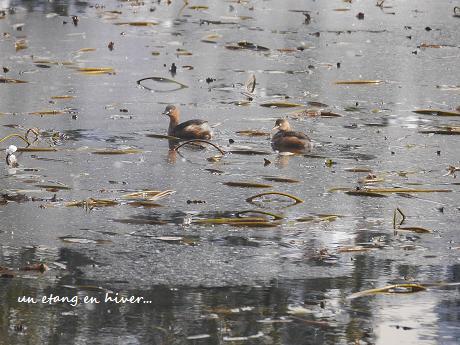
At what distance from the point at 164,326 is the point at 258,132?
222 inches

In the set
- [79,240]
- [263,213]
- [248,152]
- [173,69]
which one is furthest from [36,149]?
[173,69]

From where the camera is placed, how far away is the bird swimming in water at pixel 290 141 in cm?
1119

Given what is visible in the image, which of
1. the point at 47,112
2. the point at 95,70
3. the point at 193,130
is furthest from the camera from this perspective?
the point at 95,70

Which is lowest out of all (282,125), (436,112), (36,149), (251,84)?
(36,149)

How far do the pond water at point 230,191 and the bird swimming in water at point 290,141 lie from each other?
0.10 metres

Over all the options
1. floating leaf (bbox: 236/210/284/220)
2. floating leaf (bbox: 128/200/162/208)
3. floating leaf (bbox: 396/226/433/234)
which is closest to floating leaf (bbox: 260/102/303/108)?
floating leaf (bbox: 128/200/162/208)

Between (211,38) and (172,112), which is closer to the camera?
(172,112)

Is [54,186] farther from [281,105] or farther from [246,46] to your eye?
[246,46]

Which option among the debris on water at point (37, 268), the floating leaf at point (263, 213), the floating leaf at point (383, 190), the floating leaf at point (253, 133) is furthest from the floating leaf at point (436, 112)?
the debris on water at point (37, 268)

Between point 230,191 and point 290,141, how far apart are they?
160cm

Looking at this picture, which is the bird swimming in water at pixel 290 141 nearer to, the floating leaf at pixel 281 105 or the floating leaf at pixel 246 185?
the floating leaf at pixel 246 185

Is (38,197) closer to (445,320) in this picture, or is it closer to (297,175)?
(297,175)

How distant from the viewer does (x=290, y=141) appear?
11.2 m

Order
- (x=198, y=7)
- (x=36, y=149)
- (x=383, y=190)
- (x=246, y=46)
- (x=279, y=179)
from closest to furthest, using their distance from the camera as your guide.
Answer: (x=383, y=190) < (x=279, y=179) < (x=36, y=149) < (x=246, y=46) < (x=198, y=7)
